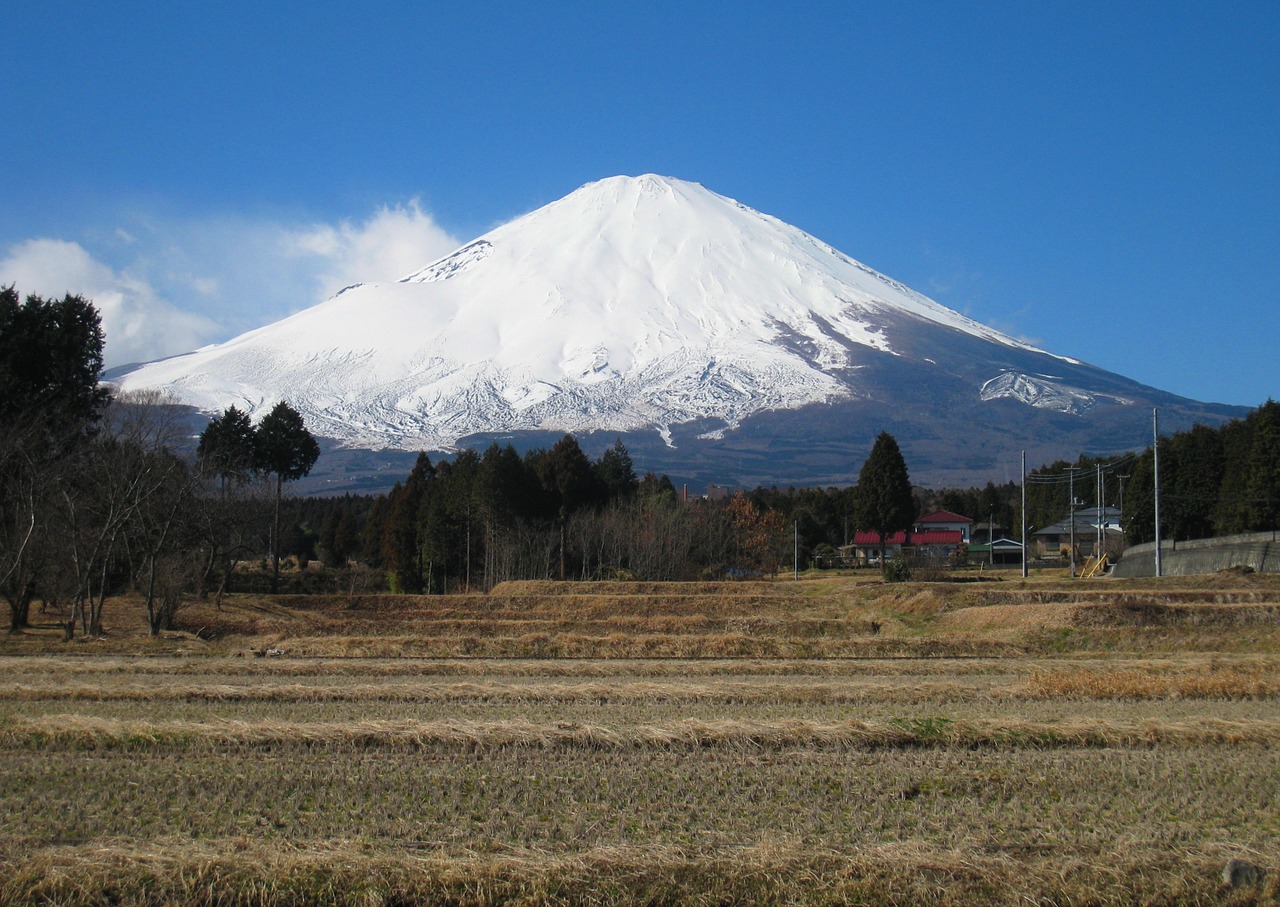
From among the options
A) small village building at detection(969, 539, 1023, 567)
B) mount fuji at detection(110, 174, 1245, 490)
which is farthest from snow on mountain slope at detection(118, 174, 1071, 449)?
small village building at detection(969, 539, 1023, 567)

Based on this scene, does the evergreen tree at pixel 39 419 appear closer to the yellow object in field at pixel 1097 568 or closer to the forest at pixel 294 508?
the forest at pixel 294 508

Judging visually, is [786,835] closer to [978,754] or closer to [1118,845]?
[1118,845]

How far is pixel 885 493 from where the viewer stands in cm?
4647

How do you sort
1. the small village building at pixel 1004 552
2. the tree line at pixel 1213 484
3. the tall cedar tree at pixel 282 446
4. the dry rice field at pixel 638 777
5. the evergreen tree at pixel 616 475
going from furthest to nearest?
the small village building at pixel 1004 552 → the evergreen tree at pixel 616 475 → the tall cedar tree at pixel 282 446 → the tree line at pixel 1213 484 → the dry rice field at pixel 638 777

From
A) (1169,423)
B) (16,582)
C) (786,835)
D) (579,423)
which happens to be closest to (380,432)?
(579,423)

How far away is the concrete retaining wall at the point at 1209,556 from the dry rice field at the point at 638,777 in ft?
Answer: 49.1

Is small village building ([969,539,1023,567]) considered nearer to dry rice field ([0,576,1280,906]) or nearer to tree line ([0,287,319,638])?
tree line ([0,287,319,638])

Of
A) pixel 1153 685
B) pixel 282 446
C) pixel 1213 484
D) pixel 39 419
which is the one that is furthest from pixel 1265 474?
pixel 39 419

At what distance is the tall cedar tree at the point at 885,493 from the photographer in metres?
46.6

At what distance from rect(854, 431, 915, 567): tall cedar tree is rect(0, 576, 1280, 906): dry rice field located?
87.6 feet

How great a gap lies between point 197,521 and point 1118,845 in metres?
33.5

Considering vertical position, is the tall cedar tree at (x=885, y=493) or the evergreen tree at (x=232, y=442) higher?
the evergreen tree at (x=232, y=442)

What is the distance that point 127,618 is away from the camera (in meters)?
30.6

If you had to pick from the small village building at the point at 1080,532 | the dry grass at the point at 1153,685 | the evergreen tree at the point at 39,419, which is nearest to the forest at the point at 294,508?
the evergreen tree at the point at 39,419
